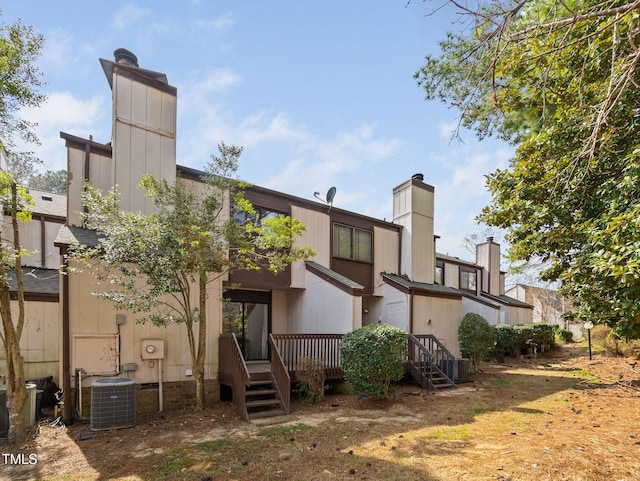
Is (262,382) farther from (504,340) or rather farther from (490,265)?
(490,265)

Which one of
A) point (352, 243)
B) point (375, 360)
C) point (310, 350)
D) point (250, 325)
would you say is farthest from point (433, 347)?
point (250, 325)

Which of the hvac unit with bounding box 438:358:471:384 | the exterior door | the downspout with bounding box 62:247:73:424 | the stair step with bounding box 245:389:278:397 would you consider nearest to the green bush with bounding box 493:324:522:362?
the hvac unit with bounding box 438:358:471:384

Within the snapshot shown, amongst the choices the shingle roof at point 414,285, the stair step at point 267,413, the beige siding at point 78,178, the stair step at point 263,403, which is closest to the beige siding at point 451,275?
the shingle roof at point 414,285

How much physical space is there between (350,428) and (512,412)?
360 cm

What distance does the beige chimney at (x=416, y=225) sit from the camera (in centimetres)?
1448

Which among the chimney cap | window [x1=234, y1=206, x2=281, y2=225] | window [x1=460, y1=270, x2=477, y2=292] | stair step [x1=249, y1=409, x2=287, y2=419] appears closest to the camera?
stair step [x1=249, y1=409, x2=287, y2=419]

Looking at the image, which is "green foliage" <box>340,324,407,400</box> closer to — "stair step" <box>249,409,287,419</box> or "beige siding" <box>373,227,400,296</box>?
"stair step" <box>249,409,287,419</box>

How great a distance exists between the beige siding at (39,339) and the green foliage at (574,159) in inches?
407

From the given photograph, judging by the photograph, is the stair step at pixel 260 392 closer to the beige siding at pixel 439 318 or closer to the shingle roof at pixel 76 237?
the shingle roof at pixel 76 237

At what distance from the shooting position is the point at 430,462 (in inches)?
197

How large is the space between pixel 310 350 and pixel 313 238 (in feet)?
13.1

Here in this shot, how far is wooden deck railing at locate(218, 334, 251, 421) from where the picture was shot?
295 inches

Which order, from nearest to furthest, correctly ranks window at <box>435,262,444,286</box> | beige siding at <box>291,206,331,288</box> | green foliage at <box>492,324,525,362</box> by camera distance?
beige siding at <box>291,206,331,288</box>
green foliage at <box>492,324,525,362</box>
window at <box>435,262,444,286</box>

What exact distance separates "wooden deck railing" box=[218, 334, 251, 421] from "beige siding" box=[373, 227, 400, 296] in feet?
21.3
